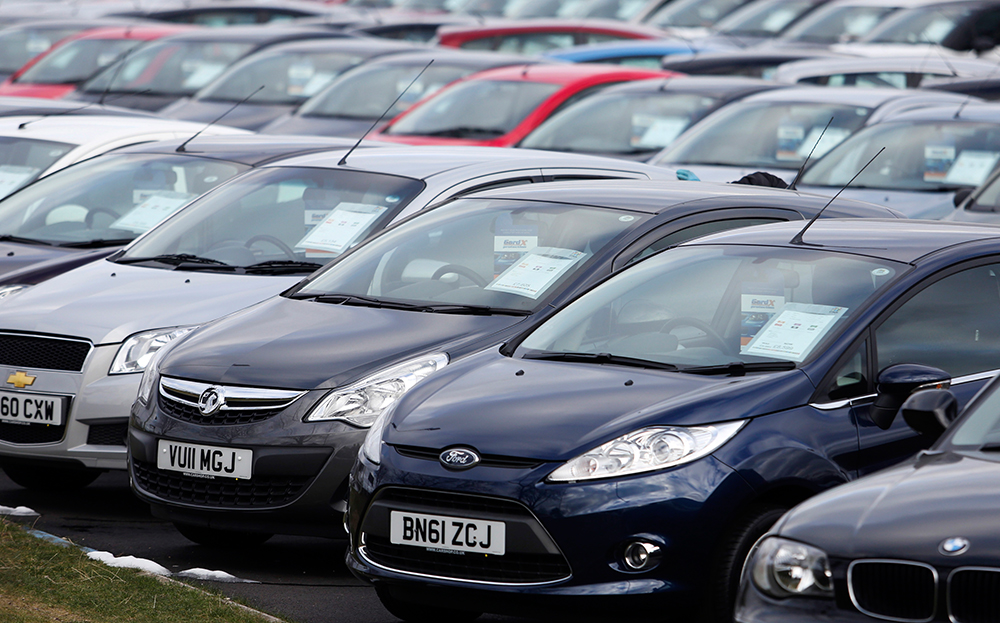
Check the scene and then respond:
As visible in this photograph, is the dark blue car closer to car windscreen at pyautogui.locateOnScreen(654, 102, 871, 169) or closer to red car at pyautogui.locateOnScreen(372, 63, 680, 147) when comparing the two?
car windscreen at pyautogui.locateOnScreen(654, 102, 871, 169)

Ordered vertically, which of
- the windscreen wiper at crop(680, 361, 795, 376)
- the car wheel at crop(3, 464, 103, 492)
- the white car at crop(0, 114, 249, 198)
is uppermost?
the white car at crop(0, 114, 249, 198)

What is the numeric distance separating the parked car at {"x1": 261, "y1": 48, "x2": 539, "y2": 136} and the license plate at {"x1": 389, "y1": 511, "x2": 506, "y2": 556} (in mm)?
9921

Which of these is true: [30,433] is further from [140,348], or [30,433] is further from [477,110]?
[477,110]

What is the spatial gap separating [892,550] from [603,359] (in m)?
1.86

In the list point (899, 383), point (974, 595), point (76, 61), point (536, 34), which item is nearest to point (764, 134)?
point (899, 383)

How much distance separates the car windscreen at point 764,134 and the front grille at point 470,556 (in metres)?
7.64

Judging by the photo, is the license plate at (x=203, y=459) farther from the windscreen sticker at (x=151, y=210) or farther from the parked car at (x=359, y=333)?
the windscreen sticker at (x=151, y=210)

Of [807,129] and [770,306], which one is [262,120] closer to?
[807,129]

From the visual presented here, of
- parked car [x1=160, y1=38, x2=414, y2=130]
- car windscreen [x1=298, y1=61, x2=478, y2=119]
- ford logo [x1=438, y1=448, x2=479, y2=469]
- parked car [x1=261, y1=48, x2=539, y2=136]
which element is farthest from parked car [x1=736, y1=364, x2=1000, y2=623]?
parked car [x1=160, y1=38, x2=414, y2=130]

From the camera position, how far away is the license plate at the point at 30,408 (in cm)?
733

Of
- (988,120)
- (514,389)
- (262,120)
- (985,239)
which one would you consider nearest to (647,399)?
(514,389)

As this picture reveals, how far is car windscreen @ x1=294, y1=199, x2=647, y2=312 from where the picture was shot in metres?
6.82

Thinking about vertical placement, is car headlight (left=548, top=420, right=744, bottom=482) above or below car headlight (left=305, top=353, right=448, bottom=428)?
above

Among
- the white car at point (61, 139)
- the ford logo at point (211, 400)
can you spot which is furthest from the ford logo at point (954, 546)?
the white car at point (61, 139)
